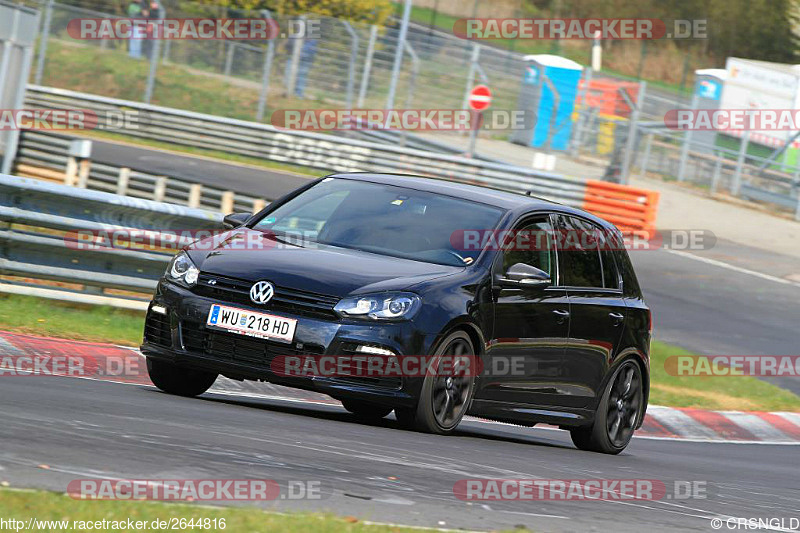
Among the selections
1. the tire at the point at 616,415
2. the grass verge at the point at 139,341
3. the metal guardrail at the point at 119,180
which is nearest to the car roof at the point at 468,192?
the tire at the point at 616,415

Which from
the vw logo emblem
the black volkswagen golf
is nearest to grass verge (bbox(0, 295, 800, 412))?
the black volkswagen golf

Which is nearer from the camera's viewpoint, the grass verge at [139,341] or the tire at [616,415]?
the tire at [616,415]

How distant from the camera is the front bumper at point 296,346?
825cm

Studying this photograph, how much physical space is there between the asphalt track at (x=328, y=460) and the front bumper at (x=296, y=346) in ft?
0.81

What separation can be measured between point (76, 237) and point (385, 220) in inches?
166

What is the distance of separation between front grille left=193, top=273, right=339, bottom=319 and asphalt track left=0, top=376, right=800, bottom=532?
0.64 m

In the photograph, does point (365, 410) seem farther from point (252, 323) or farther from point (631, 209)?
point (631, 209)

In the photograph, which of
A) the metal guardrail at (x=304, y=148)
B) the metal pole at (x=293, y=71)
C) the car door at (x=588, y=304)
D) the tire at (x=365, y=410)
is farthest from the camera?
the metal pole at (x=293, y=71)

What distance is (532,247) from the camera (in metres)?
9.66

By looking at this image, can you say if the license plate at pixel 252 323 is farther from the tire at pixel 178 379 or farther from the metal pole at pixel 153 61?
the metal pole at pixel 153 61

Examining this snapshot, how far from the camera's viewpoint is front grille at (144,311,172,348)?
28.6ft

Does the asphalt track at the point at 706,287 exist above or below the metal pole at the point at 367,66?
below

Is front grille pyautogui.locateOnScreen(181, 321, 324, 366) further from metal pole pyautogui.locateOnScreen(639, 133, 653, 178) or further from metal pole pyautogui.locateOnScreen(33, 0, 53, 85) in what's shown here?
metal pole pyautogui.locateOnScreen(33, 0, 53, 85)

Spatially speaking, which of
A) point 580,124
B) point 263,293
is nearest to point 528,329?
point 263,293
